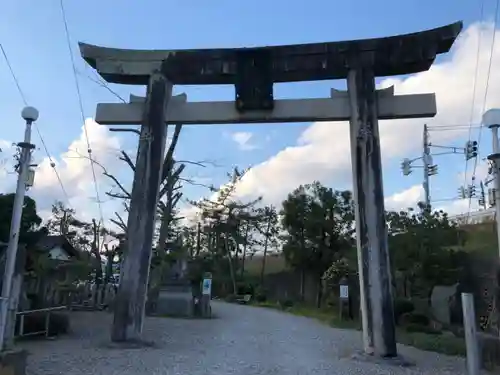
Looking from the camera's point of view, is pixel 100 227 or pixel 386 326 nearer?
pixel 386 326

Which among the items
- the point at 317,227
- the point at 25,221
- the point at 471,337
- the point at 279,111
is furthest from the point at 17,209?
the point at 317,227

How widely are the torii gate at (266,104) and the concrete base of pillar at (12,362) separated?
291 cm

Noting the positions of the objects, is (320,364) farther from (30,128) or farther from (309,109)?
(30,128)

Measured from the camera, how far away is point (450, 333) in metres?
12.6

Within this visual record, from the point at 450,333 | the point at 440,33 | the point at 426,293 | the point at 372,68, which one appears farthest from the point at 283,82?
the point at 426,293

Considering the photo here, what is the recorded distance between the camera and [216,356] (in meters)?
7.99

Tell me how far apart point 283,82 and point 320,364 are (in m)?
5.29

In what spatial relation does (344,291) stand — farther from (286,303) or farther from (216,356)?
(286,303)

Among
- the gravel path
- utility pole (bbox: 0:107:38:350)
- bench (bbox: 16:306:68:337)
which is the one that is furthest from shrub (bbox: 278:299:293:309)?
utility pole (bbox: 0:107:38:350)

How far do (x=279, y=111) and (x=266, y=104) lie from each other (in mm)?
281

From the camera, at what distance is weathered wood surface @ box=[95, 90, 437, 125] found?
8922mm

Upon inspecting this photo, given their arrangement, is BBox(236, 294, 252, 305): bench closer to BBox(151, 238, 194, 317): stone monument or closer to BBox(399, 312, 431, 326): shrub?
BBox(151, 238, 194, 317): stone monument

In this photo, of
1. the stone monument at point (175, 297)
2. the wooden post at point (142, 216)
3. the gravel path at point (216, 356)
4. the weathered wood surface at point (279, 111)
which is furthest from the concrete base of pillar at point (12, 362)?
the stone monument at point (175, 297)

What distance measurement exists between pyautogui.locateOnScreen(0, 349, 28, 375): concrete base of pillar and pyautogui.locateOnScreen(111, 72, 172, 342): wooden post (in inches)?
113
